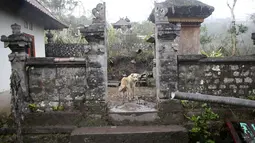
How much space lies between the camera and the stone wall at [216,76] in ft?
16.6

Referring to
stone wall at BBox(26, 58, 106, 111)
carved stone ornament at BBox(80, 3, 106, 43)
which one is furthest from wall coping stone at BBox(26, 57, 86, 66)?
carved stone ornament at BBox(80, 3, 106, 43)

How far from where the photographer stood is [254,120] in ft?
15.8

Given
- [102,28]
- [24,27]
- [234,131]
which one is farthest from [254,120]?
[24,27]

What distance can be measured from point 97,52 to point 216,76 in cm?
277

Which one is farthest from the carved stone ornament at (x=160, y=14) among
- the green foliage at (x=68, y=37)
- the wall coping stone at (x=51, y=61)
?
the green foliage at (x=68, y=37)

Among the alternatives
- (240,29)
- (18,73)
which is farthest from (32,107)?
(240,29)

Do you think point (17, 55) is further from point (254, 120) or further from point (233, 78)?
point (254, 120)

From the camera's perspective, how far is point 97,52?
16.2 ft

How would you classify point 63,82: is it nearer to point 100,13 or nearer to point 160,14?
point 100,13

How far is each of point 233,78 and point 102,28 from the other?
3.18 m

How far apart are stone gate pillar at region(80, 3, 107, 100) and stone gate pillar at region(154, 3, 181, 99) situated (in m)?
1.21

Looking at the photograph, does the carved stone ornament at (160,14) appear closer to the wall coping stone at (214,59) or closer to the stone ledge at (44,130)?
the wall coping stone at (214,59)

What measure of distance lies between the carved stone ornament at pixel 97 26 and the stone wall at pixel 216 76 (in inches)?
73.4

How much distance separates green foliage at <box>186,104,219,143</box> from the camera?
4785 mm
